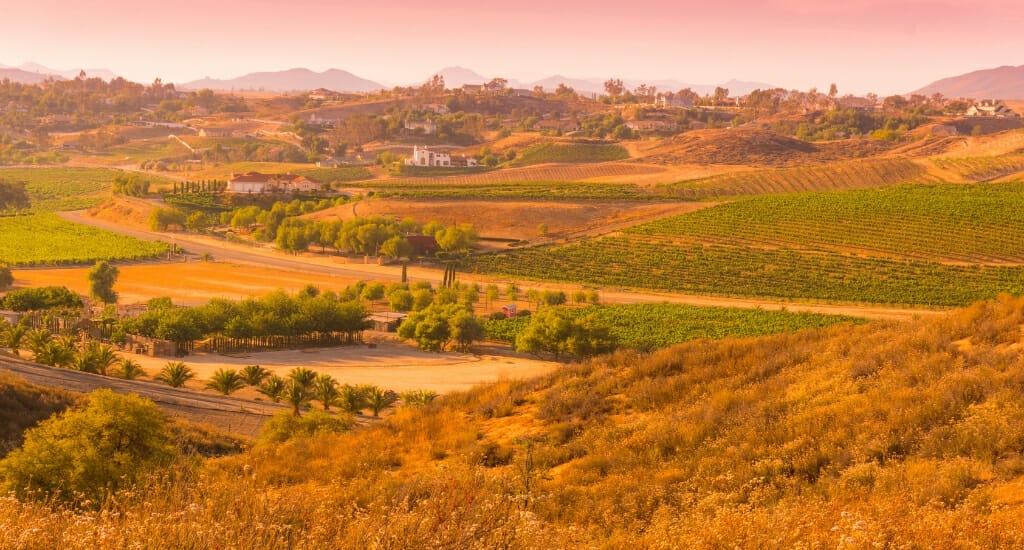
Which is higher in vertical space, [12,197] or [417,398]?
[12,197]

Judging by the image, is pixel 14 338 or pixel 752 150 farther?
pixel 752 150

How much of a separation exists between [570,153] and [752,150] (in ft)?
94.2

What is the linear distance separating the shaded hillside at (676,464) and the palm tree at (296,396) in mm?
10693

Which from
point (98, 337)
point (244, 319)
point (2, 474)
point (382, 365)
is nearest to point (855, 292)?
point (382, 365)

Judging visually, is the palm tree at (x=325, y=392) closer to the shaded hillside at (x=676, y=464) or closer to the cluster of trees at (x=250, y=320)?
the shaded hillside at (x=676, y=464)

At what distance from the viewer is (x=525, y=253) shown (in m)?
73.9

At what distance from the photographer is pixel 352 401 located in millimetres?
29297

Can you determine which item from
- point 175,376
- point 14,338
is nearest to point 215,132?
point 14,338

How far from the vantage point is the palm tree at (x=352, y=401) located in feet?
95.8

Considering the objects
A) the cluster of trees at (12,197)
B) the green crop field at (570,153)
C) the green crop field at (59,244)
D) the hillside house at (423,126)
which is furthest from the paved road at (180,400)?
the hillside house at (423,126)

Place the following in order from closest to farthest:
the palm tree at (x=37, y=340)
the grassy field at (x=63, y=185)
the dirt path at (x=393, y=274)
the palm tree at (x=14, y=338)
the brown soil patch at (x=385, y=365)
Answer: the palm tree at (x=37, y=340) → the palm tree at (x=14, y=338) → the brown soil patch at (x=385, y=365) → the dirt path at (x=393, y=274) → the grassy field at (x=63, y=185)

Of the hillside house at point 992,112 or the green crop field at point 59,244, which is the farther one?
the hillside house at point 992,112

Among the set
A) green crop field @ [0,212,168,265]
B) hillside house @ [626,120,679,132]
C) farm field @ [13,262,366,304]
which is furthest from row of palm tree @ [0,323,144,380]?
hillside house @ [626,120,679,132]

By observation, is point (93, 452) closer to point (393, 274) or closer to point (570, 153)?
point (393, 274)
